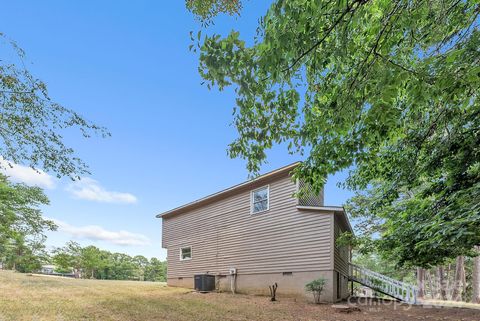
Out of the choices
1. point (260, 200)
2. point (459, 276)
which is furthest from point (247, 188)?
point (459, 276)

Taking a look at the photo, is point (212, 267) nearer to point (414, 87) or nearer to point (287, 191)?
point (287, 191)

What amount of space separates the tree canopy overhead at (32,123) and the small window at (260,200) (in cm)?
779

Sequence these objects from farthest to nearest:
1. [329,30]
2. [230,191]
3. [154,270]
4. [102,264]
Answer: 1. [154,270]
2. [102,264]
3. [230,191]
4. [329,30]

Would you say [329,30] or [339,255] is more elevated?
[329,30]

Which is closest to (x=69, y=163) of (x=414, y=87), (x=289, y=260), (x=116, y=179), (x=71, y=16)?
(x=71, y=16)

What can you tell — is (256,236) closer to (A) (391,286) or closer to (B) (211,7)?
(A) (391,286)

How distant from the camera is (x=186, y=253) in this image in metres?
17.8

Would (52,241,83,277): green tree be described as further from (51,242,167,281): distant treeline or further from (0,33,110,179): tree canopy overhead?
(0,33,110,179): tree canopy overhead

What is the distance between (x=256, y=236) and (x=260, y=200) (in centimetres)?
159

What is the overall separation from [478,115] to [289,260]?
28.9 ft

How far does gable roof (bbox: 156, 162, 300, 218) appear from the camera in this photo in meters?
13.2

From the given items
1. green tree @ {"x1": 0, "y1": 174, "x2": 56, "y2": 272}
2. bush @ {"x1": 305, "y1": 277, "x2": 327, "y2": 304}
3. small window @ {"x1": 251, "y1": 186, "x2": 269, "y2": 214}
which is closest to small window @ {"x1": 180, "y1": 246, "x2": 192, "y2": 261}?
small window @ {"x1": 251, "y1": 186, "x2": 269, "y2": 214}

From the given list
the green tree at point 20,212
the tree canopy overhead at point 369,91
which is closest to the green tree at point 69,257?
the green tree at point 20,212

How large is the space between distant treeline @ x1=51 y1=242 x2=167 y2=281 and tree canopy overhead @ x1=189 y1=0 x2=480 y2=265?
34305 mm
